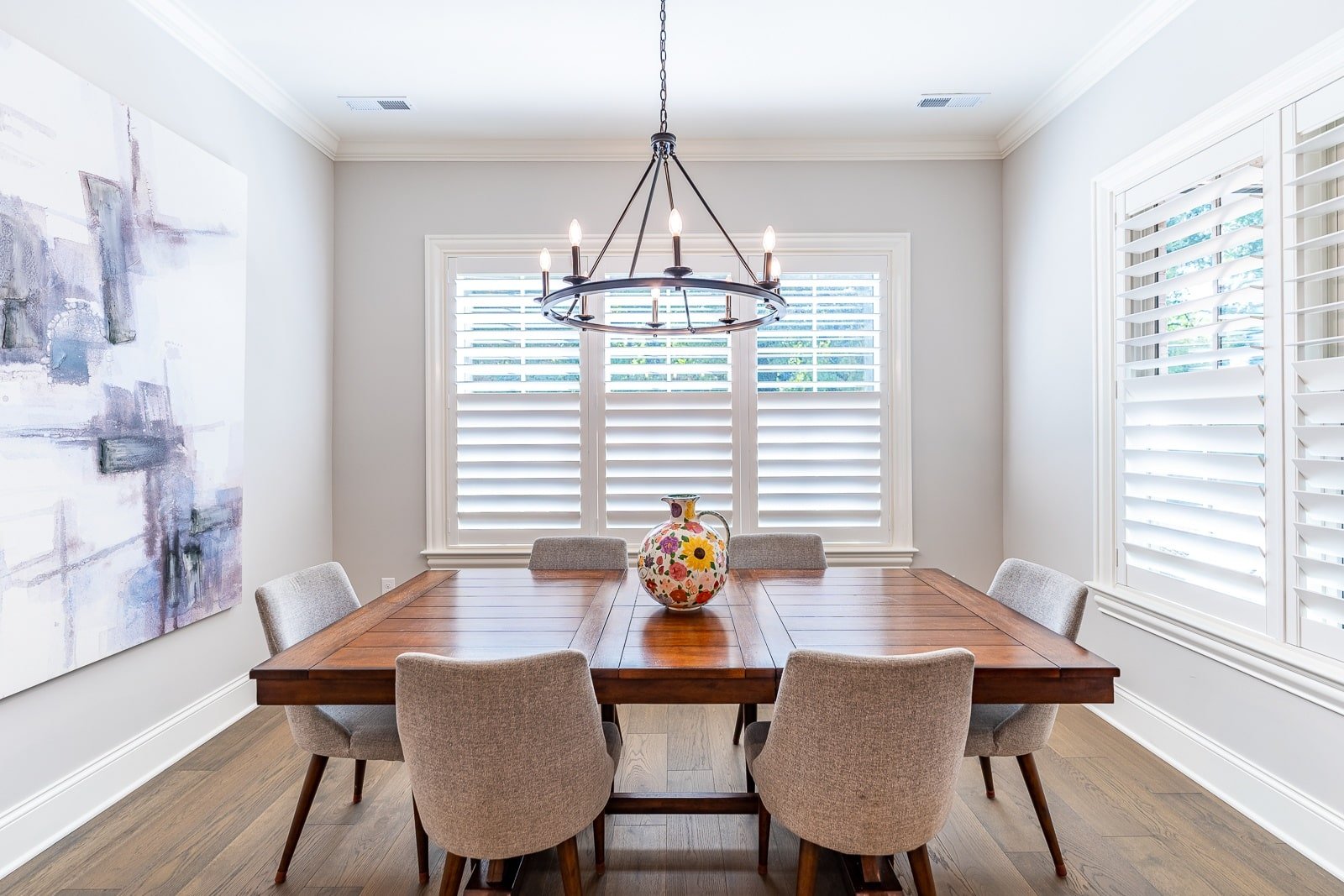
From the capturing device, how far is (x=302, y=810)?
1892 millimetres

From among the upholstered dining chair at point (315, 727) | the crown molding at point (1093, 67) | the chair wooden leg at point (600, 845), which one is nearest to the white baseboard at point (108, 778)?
the upholstered dining chair at point (315, 727)

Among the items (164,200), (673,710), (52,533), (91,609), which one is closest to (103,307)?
(164,200)

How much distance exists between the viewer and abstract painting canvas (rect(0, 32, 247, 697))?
1.96 m

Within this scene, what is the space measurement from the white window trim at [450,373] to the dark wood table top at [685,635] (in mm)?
1223

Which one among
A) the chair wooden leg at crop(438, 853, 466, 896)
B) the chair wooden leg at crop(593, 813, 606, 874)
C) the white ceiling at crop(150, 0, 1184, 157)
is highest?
the white ceiling at crop(150, 0, 1184, 157)

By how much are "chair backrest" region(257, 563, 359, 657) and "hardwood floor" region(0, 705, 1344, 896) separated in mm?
647

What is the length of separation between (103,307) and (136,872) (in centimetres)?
169

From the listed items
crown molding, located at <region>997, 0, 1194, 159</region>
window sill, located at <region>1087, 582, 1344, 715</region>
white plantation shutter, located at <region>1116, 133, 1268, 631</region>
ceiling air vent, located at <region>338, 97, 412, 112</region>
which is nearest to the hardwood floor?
window sill, located at <region>1087, 582, 1344, 715</region>

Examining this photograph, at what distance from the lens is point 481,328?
377cm

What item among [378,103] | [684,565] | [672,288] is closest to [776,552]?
[684,565]

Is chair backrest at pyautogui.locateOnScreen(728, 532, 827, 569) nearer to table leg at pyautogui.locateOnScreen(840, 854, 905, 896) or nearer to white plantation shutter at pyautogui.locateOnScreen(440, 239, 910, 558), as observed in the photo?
white plantation shutter at pyautogui.locateOnScreen(440, 239, 910, 558)

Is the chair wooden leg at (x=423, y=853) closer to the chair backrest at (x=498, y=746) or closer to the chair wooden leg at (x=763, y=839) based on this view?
the chair backrest at (x=498, y=746)

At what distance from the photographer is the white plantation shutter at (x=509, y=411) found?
3756mm

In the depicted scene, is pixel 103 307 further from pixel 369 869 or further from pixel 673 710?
pixel 673 710
